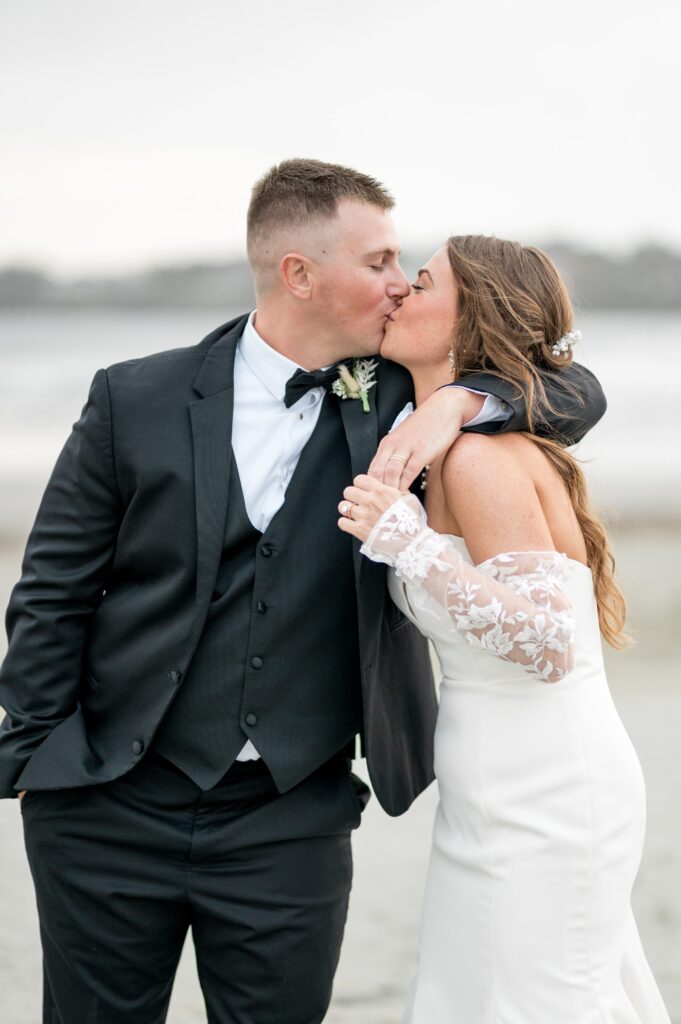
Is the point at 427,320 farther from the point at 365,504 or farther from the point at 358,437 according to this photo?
the point at 365,504

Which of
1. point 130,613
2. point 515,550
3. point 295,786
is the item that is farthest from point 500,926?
point 130,613

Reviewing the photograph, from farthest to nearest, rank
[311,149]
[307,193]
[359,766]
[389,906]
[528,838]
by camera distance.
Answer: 1. [311,149]
2. [359,766]
3. [389,906]
4. [307,193]
5. [528,838]

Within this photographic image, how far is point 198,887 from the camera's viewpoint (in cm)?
258

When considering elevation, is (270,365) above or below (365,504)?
above

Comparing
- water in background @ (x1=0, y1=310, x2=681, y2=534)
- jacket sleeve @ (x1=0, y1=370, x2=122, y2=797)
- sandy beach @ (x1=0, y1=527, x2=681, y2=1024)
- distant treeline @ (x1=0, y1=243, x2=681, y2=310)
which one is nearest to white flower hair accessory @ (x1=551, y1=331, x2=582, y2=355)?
jacket sleeve @ (x1=0, y1=370, x2=122, y2=797)

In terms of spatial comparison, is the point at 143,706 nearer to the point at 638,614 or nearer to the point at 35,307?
the point at 638,614

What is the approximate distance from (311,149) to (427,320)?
21.6 m

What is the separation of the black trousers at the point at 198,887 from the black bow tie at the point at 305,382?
2.56 feet

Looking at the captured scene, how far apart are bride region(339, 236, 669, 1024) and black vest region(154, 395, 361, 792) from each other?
18 cm

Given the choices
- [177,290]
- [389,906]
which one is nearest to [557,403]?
[389,906]

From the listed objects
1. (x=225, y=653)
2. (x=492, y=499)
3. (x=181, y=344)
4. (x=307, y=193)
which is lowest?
(x=181, y=344)

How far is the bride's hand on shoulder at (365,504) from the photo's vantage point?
91.0 inches

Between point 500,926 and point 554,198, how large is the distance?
23234 millimetres

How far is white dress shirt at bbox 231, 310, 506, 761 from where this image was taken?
2.57 meters
